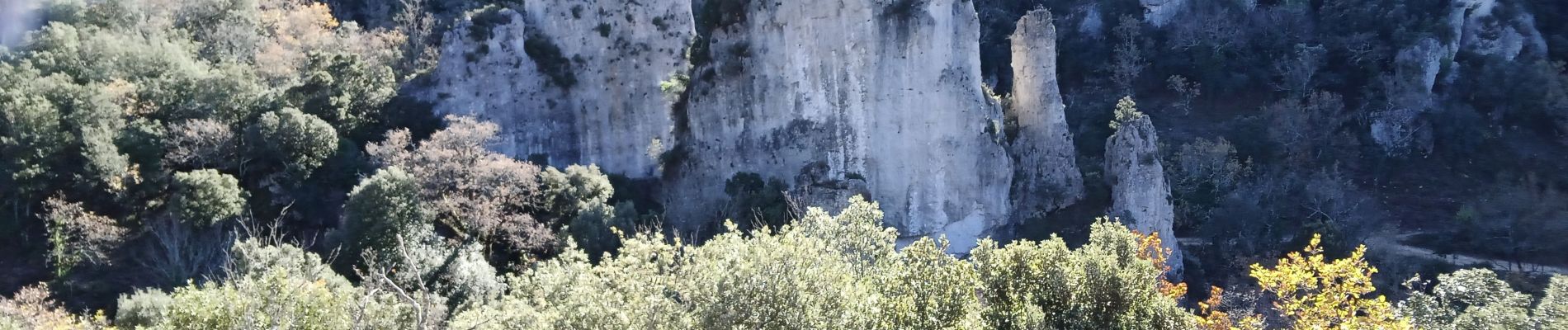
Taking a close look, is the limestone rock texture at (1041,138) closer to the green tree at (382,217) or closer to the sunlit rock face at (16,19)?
the green tree at (382,217)

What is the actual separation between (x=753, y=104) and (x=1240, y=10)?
26364 mm

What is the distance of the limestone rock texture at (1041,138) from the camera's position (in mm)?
29922

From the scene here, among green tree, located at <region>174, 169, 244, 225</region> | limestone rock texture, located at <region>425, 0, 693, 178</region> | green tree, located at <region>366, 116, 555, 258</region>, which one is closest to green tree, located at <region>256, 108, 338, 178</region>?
green tree, located at <region>366, 116, 555, 258</region>

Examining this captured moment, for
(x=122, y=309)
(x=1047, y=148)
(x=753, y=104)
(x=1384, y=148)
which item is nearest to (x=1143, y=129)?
(x=1047, y=148)

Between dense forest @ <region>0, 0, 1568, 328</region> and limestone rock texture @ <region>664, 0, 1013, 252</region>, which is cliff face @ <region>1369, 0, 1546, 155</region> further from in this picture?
limestone rock texture @ <region>664, 0, 1013, 252</region>

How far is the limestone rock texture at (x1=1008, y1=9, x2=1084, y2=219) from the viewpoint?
2992 centimetres

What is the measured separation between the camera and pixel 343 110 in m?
31.8

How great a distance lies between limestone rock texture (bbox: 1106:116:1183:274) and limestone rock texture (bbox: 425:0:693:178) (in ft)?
37.5

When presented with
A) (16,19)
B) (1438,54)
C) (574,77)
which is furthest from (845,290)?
(1438,54)

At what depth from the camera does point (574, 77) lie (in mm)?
32781

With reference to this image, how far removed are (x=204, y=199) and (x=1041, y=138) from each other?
19335 millimetres

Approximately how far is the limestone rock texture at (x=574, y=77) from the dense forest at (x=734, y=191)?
0.80 ft

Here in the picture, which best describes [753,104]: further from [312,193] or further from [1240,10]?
[1240,10]

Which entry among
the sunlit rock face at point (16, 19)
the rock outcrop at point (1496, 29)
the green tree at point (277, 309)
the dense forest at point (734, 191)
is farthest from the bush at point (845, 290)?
the rock outcrop at point (1496, 29)
